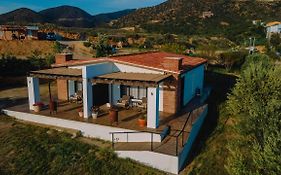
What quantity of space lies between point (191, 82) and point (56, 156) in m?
13.5

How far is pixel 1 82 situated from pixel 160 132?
1018 inches

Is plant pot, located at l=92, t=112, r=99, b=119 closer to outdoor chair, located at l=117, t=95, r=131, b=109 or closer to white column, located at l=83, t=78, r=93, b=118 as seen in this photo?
white column, located at l=83, t=78, r=93, b=118

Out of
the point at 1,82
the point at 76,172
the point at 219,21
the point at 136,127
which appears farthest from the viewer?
the point at 219,21

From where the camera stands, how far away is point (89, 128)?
17500 mm

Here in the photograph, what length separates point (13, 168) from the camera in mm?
14594

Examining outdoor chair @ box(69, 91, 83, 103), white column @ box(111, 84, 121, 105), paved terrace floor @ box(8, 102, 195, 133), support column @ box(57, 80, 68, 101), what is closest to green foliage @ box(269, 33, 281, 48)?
white column @ box(111, 84, 121, 105)

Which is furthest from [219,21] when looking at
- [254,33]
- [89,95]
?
[89,95]

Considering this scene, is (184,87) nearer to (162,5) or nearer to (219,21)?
(219,21)

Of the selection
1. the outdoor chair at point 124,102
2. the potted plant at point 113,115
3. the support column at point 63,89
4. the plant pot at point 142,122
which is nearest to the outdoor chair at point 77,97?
the support column at point 63,89

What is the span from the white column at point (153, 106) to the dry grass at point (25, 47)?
47.8m

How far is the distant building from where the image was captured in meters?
66.3

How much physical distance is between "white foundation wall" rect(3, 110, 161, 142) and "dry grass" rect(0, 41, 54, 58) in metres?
42.6

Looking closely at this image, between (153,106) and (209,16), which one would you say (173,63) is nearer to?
(153,106)

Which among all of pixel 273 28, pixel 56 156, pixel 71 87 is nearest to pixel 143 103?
pixel 71 87
